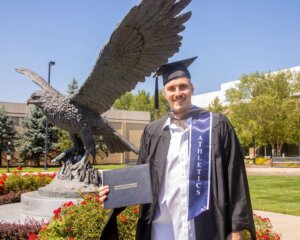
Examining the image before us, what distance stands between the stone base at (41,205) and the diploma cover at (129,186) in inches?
180

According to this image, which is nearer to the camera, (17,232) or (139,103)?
(17,232)

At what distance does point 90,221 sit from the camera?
4.65m

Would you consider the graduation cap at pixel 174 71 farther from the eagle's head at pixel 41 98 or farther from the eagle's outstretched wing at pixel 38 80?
the eagle's outstretched wing at pixel 38 80

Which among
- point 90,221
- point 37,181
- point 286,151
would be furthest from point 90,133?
point 286,151

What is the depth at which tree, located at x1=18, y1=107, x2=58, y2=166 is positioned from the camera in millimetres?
34094

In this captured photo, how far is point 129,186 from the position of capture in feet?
8.48

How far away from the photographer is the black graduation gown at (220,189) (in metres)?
2.45

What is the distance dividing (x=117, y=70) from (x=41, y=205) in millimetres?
2896

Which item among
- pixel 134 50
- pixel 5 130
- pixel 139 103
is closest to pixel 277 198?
pixel 134 50

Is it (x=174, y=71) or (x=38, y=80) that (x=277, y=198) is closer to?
(x=38, y=80)

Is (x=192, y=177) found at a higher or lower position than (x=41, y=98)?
lower

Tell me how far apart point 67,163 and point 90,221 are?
3.45m

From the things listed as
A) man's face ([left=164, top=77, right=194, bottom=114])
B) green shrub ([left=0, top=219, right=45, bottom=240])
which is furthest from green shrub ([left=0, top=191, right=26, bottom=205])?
man's face ([left=164, top=77, right=194, bottom=114])

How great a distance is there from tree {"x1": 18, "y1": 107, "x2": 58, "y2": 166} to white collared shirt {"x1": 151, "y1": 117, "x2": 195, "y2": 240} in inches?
1277
